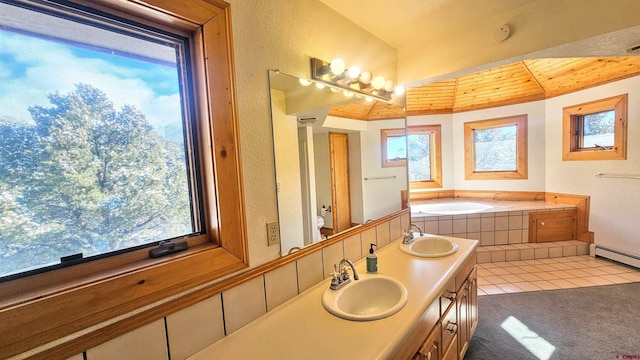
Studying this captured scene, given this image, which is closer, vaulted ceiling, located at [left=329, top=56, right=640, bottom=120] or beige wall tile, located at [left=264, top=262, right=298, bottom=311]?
beige wall tile, located at [left=264, top=262, right=298, bottom=311]

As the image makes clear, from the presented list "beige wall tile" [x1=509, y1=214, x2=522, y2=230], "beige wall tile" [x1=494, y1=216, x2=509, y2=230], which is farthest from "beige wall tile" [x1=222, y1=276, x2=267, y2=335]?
"beige wall tile" [x1=509, y1=214, x2=522, y2=230]

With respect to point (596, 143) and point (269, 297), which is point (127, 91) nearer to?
point (269, 297)

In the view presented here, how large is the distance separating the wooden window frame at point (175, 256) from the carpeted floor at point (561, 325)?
197 centimetres

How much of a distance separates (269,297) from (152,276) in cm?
48

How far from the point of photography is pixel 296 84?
128cm

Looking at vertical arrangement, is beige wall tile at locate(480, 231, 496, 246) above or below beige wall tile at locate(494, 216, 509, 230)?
below

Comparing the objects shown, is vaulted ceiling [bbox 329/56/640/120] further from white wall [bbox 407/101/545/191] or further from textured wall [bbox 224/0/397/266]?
textured wall [bbox 224/0/397/266]

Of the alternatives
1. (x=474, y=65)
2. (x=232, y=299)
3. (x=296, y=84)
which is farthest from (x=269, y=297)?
(x=474, y=65)

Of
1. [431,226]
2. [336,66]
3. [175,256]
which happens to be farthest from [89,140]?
[431,226]

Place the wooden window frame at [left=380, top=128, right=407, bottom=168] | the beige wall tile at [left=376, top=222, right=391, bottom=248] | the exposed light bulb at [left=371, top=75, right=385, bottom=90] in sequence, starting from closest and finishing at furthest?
1. the exposed light bulb at [left=371, top=75, right=385, bottom=90]
2. the beige wall tile at [left=376, top=222, right=391, bottom=248]
3. the wooden window frame at [left=380, top=128, right=407, bottom=168]

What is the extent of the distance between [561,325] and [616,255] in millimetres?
1852

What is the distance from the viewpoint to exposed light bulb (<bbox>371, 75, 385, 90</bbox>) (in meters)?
1.74

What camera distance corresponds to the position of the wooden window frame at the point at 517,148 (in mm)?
3980

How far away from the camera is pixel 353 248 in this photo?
1606 mm
